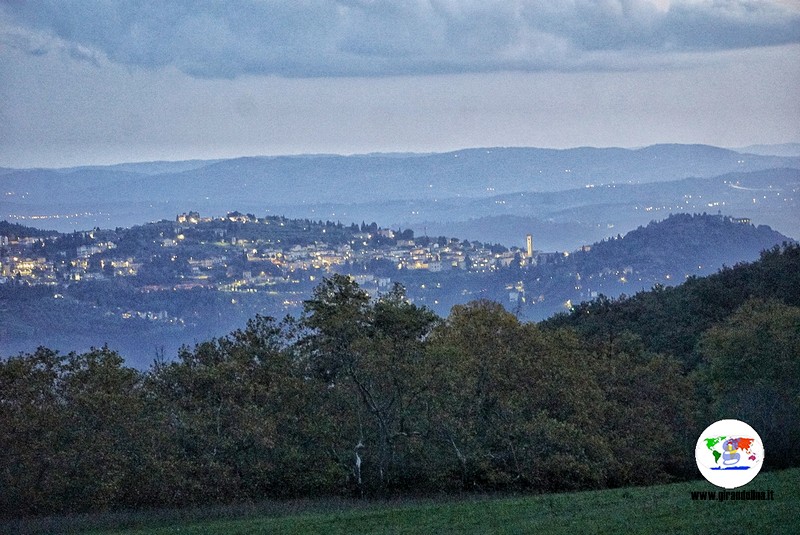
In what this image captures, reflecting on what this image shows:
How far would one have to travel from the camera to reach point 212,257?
156 metres

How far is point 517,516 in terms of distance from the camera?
20.0 m

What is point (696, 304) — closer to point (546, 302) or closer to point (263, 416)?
point (263, 416)

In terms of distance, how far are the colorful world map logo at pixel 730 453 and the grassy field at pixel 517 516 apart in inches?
17.5

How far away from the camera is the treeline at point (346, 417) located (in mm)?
23234

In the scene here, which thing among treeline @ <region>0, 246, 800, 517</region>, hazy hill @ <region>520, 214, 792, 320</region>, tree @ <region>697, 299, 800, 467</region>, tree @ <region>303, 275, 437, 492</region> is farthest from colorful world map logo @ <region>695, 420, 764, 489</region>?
hazy hill @ <region>520, 214, 792, 320</region>

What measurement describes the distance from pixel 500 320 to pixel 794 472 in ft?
39.7

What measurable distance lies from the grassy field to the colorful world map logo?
0.44 meters

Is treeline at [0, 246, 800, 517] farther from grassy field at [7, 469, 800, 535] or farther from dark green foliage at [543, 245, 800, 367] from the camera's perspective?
→ dark green foliage at [543, 245, 800, 367]

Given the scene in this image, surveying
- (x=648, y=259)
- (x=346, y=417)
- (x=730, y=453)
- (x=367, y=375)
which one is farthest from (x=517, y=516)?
(x=648, y=259)

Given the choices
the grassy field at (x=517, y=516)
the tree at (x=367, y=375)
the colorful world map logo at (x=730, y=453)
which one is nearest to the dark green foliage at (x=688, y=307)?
the tree at (x=367, y=375)

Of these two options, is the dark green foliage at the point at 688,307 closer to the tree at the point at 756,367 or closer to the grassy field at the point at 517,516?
Result: the tree at the point at 756,367

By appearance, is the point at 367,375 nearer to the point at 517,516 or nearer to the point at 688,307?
the point at 517,516

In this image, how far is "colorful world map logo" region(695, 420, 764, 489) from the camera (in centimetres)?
1897

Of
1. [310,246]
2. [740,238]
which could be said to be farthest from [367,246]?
[740,238]
